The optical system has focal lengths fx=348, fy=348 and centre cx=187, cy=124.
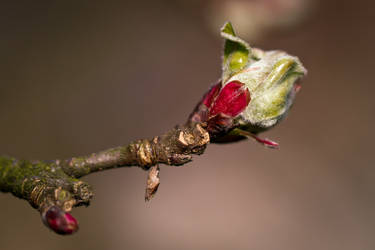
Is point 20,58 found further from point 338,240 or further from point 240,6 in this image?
point 338,240

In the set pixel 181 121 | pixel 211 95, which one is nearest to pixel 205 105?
pixel 211 95

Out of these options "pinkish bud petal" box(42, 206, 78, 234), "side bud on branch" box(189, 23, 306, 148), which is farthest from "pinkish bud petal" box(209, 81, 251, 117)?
"pinkish bud petal" box(42, 206, 78, 234)

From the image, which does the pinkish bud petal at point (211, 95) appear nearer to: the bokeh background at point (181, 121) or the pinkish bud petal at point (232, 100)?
the pinkish bud petal at point (232, 100)

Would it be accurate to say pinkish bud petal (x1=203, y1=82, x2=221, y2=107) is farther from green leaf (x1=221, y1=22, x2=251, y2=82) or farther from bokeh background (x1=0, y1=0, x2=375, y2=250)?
bokeh background (x1=0, y1=0, x2=375, y2=250)

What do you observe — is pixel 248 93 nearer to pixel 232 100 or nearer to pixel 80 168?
pixel 232 100

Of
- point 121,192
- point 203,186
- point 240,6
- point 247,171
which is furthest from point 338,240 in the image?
point 240,6
